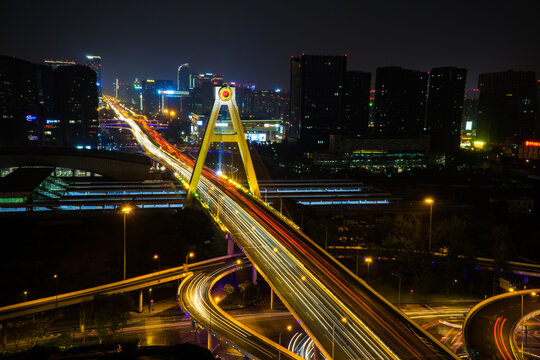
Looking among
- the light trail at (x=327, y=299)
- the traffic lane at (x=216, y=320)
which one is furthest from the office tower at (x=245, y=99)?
the traffic lane at (x=216, y=320)

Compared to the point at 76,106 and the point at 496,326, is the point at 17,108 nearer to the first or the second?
the point at 76,106

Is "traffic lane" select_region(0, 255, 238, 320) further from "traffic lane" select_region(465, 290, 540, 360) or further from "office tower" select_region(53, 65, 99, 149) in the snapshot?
"office tower" select_region(53, 65, 99, 149)

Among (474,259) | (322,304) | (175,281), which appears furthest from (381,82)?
(322,304)

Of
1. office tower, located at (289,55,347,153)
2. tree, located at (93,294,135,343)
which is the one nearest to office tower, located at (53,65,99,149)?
office tower, located at (289,55,347,153)

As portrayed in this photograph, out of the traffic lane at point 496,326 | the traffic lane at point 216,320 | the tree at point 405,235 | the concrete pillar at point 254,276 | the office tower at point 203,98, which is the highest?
the office tower at point 203,98

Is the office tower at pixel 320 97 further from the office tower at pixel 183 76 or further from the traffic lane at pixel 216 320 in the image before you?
the office tower at pixel 183 76

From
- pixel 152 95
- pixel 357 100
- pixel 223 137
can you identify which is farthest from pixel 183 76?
pixel 223 137
